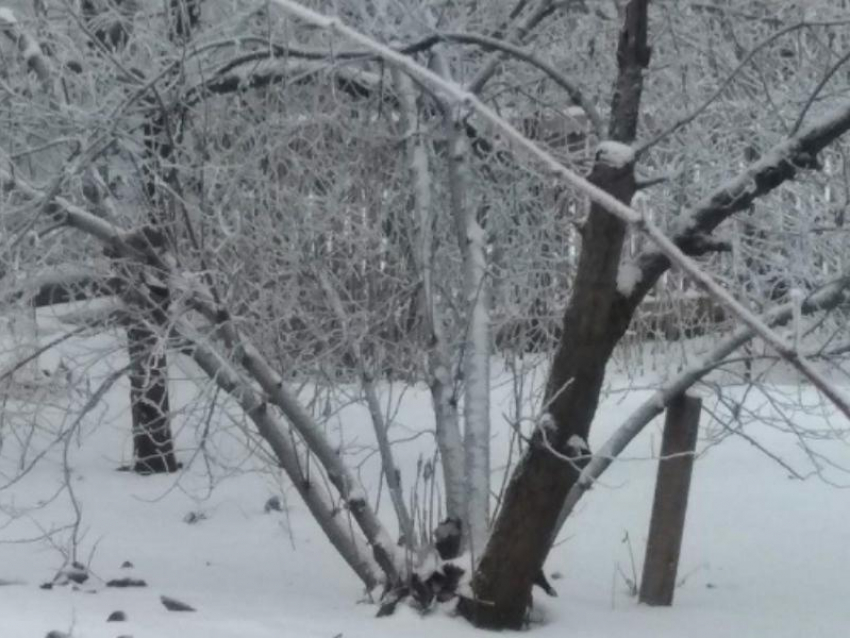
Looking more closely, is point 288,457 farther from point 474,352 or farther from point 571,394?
point 571,394

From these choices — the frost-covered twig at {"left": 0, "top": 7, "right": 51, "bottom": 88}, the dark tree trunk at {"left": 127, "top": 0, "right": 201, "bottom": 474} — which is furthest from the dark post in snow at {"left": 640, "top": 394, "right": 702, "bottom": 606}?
the frost-covered twig at {"left": 0, "top": 7, "right": 51, "bottom": 88}

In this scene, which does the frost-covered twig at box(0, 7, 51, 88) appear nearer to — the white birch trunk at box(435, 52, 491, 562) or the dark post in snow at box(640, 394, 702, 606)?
the white birch trunk at box(435, 52, 491, 562)

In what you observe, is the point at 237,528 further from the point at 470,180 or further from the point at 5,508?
the point at 470,180

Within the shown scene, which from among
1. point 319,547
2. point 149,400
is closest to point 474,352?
point 149,400

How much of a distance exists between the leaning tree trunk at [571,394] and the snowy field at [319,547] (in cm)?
23

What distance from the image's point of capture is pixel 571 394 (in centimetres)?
554

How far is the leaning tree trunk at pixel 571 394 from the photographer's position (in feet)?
17.2

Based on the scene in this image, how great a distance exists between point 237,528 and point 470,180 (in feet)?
11.8

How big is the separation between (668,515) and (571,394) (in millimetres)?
1315

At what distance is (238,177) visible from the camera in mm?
6484

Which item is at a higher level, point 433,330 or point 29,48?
point 29,48

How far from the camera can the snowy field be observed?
609 centimetres

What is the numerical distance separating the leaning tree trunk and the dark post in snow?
93 cm

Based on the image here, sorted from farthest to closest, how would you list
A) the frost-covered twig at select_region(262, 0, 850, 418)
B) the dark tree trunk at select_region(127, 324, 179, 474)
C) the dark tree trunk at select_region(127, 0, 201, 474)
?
the dark tree trunk at select_region(127, 324, 179, 474)
the dark tree trunk at select_region(127, 0, 201, 474)
the frost-covered twig at select_region(262, 0, 850, 418)
